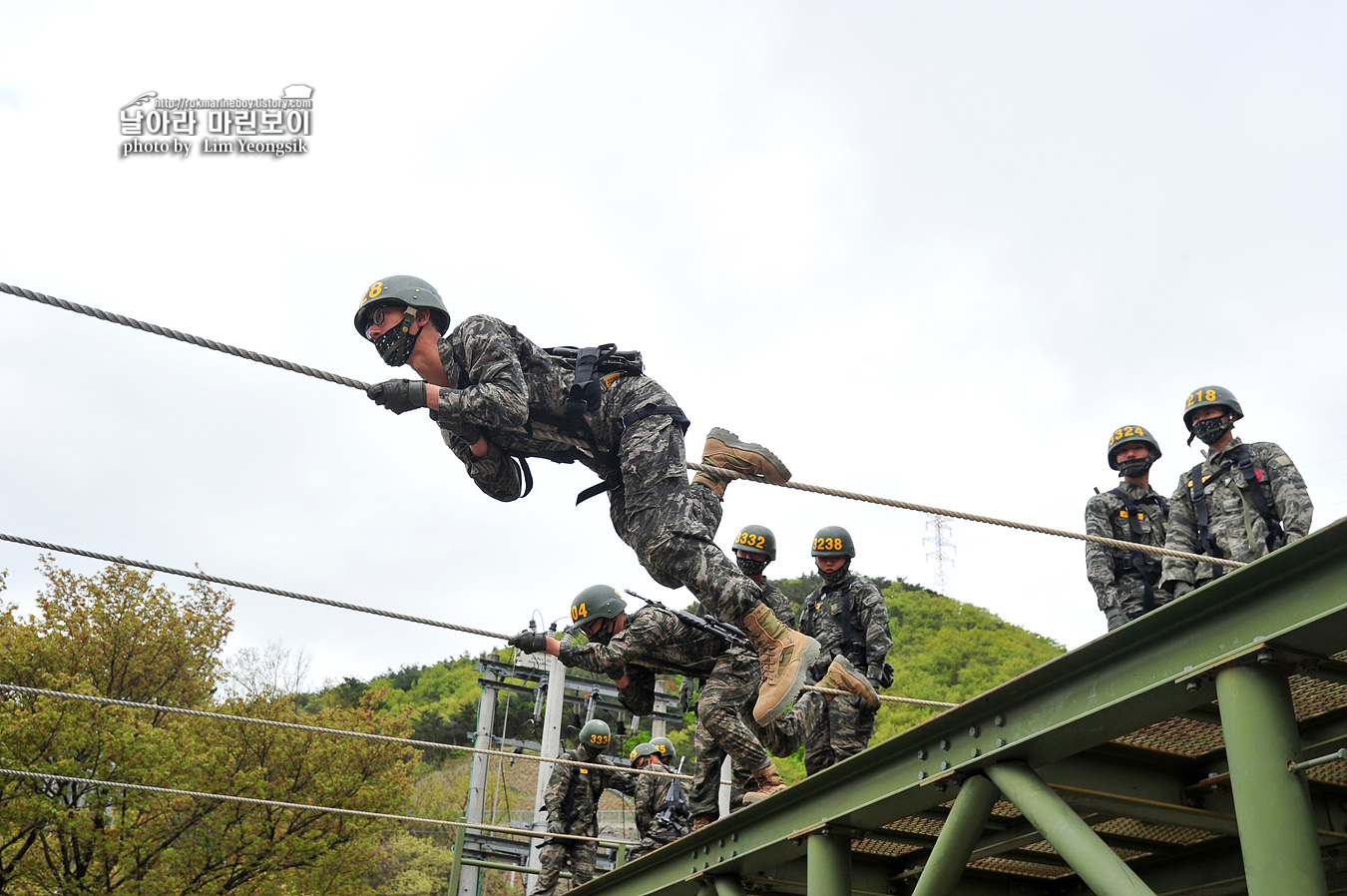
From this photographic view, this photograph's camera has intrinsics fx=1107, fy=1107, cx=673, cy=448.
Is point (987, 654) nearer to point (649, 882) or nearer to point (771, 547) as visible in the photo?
point (771, 547)

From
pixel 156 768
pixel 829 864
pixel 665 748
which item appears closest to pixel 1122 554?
pixel 829 864

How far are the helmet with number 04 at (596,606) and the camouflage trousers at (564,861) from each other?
325 centimetres

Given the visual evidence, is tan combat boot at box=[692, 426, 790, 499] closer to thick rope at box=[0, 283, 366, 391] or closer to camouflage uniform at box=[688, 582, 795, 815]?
camouflage uniform at box=[688, 582, 795, 815]

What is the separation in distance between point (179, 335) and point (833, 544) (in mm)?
4737

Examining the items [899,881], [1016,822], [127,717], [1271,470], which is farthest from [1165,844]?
[127,717]

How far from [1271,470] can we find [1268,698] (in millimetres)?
4467

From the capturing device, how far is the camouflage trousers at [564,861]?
9953mm

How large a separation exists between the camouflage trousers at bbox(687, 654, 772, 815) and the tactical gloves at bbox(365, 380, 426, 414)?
2.48 m

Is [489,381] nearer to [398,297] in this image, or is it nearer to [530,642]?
[398,297]

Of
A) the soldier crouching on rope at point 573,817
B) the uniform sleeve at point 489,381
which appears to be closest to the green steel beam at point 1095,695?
the uniform sleeve at point 489,381

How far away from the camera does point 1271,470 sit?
21.6 feet

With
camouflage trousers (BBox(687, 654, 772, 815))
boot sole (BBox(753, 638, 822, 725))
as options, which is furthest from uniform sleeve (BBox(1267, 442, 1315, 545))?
camouflage trousers (BBox(687, 654, 772, 815))

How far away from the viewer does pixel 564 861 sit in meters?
10.2

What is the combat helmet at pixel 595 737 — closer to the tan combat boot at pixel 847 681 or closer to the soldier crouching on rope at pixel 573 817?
the soldier crouching on rope at pixel 573 817
